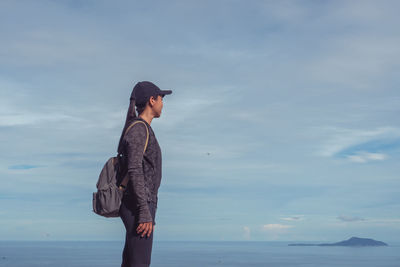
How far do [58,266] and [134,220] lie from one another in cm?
17443

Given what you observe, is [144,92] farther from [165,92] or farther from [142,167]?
[142,167]

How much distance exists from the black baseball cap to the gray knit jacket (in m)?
0.27

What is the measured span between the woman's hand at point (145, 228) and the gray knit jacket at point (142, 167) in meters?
0.04

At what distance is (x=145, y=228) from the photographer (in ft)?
16.4

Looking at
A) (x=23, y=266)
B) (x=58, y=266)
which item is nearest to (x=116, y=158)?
(x=58, y=266)

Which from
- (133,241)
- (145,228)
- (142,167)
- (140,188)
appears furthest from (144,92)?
(133,241)

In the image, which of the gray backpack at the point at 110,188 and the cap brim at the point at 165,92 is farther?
the cap brim at the point at 165,92

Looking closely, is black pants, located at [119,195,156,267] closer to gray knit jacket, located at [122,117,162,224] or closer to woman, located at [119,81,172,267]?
woman, located at [119,81,172,267]

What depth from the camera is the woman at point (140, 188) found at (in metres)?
5.02

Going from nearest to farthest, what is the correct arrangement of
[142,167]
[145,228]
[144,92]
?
[145,228] → [142,167] → [144,92]

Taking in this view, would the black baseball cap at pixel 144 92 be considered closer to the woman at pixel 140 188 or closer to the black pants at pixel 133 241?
the woman at pixel 140 188

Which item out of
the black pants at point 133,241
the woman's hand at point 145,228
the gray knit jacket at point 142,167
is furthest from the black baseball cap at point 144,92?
the woman's hand at point 145,228

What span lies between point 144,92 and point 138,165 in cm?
95

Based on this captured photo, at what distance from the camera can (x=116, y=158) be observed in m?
5.41
